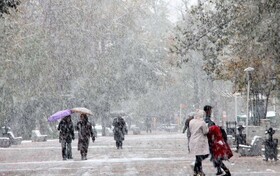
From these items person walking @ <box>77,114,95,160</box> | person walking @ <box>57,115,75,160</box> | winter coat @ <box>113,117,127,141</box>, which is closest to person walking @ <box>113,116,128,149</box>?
Result: winter coat @ <box>113,117,127,141</box>

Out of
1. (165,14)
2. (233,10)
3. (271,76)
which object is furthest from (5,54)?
(165,14)

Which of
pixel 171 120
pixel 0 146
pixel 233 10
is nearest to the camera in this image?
pixel 233 10

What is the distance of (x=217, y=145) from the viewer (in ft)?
56.4

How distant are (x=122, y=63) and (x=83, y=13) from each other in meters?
7.44

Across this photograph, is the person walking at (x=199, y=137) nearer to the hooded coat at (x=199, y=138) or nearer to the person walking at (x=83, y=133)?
the hooded coat at (x=199, y=138)

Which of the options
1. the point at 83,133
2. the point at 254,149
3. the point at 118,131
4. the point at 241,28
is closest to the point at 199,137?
the point at 83,133

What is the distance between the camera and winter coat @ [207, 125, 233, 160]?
17.1 meters

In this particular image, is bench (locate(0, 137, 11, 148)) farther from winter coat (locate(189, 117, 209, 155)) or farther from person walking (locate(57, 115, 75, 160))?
winter coat (locate(189, 117, 209, 155))

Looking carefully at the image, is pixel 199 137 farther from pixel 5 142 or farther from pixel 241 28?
pixel 5 142

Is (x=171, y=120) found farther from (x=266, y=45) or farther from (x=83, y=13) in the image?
(x=266, y=45)

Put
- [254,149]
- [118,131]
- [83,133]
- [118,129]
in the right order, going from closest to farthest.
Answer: [83,133], [254,149], [118,131], [118,129]

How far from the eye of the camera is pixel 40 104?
6141 centimetres

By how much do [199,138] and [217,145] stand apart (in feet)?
1.58

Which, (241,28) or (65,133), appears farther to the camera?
(65,133)
